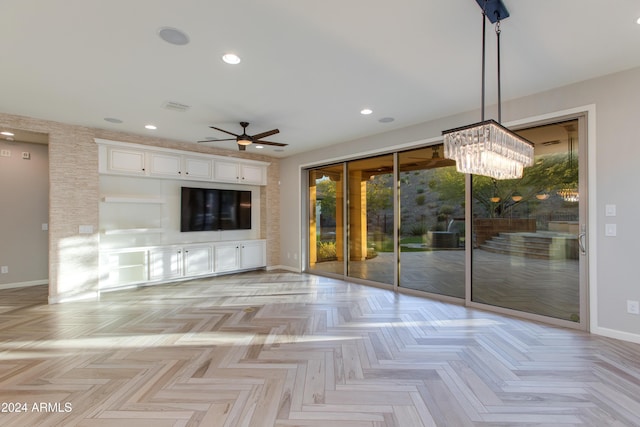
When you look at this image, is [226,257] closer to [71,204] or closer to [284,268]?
[284,268]

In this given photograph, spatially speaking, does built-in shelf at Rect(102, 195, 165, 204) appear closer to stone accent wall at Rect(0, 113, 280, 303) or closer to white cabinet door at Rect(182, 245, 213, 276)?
stone accent wall at Rect(0, 113, 280, 303)

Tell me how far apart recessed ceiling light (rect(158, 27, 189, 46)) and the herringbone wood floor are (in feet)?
8.89

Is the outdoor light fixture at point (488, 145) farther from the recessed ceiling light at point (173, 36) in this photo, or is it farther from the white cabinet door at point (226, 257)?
the white cabinet door at point (226, 257)

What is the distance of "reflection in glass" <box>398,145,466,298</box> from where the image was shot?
15.0ft

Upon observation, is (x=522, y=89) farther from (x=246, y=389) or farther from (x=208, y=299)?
(x=208, y=299)

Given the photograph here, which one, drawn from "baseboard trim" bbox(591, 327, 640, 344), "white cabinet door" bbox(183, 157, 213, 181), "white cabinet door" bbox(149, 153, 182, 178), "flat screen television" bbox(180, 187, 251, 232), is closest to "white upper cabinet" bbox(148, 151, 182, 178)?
"white cabinet door" bbox(149, 153, 182, 178)

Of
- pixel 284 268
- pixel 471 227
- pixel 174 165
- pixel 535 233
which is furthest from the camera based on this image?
pixel 284 268

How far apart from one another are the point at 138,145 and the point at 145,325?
3.22m

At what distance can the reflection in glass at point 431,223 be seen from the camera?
4570mm

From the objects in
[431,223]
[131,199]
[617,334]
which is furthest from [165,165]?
[617,334]

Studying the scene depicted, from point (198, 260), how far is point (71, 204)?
222 cm

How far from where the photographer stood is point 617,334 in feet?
10.2

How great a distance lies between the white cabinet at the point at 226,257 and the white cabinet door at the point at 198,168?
1418 millimetres

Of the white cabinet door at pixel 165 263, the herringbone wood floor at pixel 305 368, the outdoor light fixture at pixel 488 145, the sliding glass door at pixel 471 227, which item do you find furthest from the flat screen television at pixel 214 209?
the outdoor light fixture at pixel 488 145
